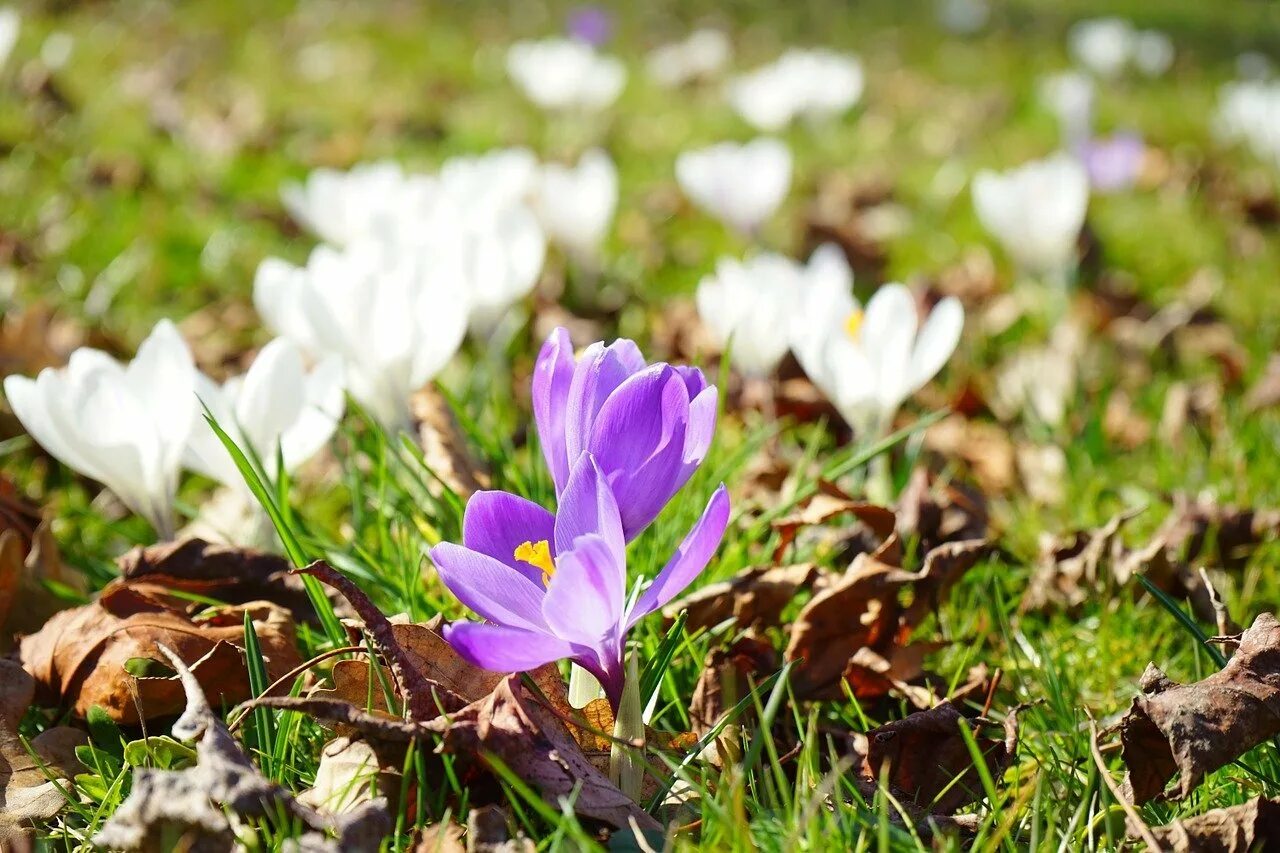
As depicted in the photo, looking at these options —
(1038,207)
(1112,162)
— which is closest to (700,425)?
(1038,207)

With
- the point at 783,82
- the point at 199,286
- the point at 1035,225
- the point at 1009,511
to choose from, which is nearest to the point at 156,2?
the point at 783,82

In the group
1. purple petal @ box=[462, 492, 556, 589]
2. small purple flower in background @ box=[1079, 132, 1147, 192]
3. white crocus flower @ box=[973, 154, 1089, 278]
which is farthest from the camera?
small purple flower in background @ box=[1079, 132, 1147, 192]

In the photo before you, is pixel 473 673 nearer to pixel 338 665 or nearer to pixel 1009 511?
pixel 338 665

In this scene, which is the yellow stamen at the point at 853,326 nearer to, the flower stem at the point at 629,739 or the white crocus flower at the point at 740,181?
the flower stem at the point at 629,739

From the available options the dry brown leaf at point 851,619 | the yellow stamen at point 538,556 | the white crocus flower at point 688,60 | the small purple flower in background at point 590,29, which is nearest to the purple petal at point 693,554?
the yellow stamen at point 538,556

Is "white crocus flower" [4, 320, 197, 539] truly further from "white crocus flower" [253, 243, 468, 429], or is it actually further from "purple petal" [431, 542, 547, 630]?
"purple petal" [431, 542, 547, 630]

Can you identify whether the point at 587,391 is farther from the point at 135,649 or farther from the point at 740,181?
the point at 740,181

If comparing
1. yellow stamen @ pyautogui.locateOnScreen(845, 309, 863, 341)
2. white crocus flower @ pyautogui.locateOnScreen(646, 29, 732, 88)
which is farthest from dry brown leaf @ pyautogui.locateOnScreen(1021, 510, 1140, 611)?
white crocus flower @ pyautogui.locateOnScreen(646, 29, 732, 88)
